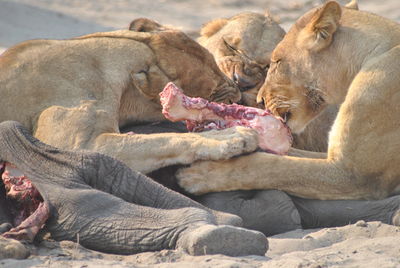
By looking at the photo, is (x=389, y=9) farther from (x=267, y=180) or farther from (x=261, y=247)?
(x=261, y=247)

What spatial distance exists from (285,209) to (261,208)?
0.14 m

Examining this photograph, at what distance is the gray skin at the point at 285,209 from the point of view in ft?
19.6

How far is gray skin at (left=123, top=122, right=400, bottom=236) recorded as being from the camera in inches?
235

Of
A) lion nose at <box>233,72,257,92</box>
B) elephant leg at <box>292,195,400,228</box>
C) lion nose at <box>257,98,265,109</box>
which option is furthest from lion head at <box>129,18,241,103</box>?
elephant leg at <box>292,195,400,228</box>

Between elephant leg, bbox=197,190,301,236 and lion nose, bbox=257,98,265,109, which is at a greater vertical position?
lion nose, bbox=257,98,265,109

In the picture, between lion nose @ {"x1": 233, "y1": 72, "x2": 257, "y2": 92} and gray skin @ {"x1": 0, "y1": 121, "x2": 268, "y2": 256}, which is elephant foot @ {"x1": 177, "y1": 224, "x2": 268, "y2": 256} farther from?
lion nose @ {"x1": 233, "y1": 72, "x2": 257, "y2": 92}

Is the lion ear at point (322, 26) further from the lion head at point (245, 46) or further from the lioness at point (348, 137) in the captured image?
the lion head at point (245, 46)

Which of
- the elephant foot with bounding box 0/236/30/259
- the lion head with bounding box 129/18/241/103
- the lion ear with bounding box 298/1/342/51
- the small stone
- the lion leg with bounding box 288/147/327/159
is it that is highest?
the lion ear with bounding box 298/1/342/51

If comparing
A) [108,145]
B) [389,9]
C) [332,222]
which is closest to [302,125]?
[332,222]

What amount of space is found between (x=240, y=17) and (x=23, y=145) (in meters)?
3.46

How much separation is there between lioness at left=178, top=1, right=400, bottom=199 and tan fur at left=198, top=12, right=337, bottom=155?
0.85 m

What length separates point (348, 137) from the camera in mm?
6176

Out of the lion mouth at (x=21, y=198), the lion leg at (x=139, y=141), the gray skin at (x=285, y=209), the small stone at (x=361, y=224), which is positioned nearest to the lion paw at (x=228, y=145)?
the lion leg at (x=139, y=141)

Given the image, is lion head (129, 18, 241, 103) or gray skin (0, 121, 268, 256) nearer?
gray skin (0, 121, 268, 256)
